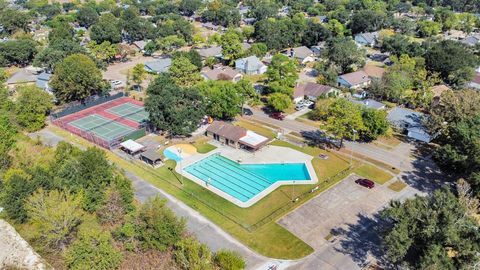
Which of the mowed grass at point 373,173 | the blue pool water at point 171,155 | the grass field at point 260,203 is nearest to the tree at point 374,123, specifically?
the grass field at point 260,203

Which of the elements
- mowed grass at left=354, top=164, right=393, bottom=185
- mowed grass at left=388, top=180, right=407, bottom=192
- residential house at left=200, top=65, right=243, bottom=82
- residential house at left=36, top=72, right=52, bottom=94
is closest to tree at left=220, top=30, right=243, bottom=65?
residential house at left=200, top=65, right=243, bottom=82

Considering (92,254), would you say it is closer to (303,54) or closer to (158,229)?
(158,229)

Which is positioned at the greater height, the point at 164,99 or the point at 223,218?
the point at 164,99

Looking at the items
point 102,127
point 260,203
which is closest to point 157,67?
point 102,127

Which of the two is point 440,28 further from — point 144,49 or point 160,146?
point 160,146

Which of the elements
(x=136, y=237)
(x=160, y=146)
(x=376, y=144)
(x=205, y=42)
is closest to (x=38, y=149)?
(x=160, y=146)
